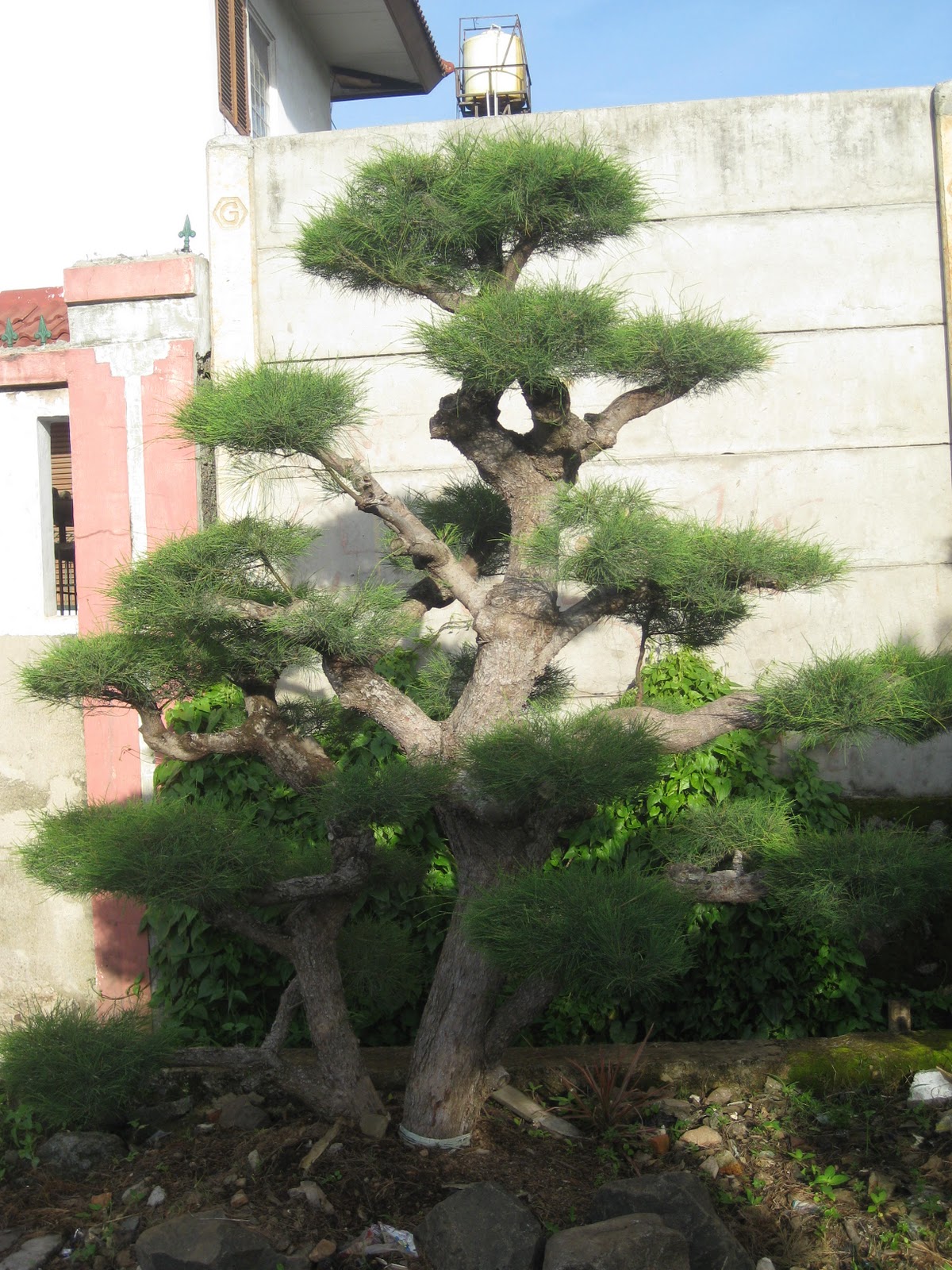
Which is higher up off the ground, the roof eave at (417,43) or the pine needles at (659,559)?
the roof eave at (417,43)

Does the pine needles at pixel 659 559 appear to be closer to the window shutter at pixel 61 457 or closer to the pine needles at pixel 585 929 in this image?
the pine needles at pixel 585 929

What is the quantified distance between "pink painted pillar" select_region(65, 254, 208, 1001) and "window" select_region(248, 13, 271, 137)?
2.45 meters

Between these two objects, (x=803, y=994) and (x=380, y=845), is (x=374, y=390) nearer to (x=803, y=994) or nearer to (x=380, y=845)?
(x=380, y=845)

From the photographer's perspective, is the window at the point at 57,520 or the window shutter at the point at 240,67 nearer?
the window at the point at 57,520

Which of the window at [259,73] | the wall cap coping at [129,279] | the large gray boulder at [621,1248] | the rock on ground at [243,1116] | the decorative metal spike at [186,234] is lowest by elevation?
the rock on ground at [243,1116]

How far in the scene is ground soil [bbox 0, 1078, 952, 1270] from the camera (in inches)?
97.5

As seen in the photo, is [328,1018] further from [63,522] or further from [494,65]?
[494,65]

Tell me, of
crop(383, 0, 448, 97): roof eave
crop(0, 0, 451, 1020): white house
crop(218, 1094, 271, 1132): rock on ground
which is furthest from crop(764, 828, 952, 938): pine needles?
crop(383, 0, 448, 97): roof eave

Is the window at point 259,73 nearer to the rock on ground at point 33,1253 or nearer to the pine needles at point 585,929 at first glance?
the pine needles at point 585,929

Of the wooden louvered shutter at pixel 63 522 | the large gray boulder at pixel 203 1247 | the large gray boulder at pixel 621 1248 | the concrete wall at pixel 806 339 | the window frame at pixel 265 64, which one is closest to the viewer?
the large gray boulder at pixel 621 1248

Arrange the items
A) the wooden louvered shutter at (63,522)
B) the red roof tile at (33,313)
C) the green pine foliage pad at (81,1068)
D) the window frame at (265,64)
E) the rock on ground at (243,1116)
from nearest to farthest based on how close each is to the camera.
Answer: the green pine foliage pad at (81,1068)
the rock on ground at (243,1116)
the red roof tile at (33,313)
the wooden louvered shutter at (63,522)
the window frame at (265,64)

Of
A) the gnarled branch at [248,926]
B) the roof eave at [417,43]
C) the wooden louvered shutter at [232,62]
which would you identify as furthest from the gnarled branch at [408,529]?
the roof eave at [417,43]

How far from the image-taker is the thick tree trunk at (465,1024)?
2.78m

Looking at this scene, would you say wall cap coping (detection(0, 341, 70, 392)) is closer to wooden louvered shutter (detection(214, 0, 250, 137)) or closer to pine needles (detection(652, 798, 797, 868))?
wooden louvered shutter (detection(214, 0, 250, 137))
